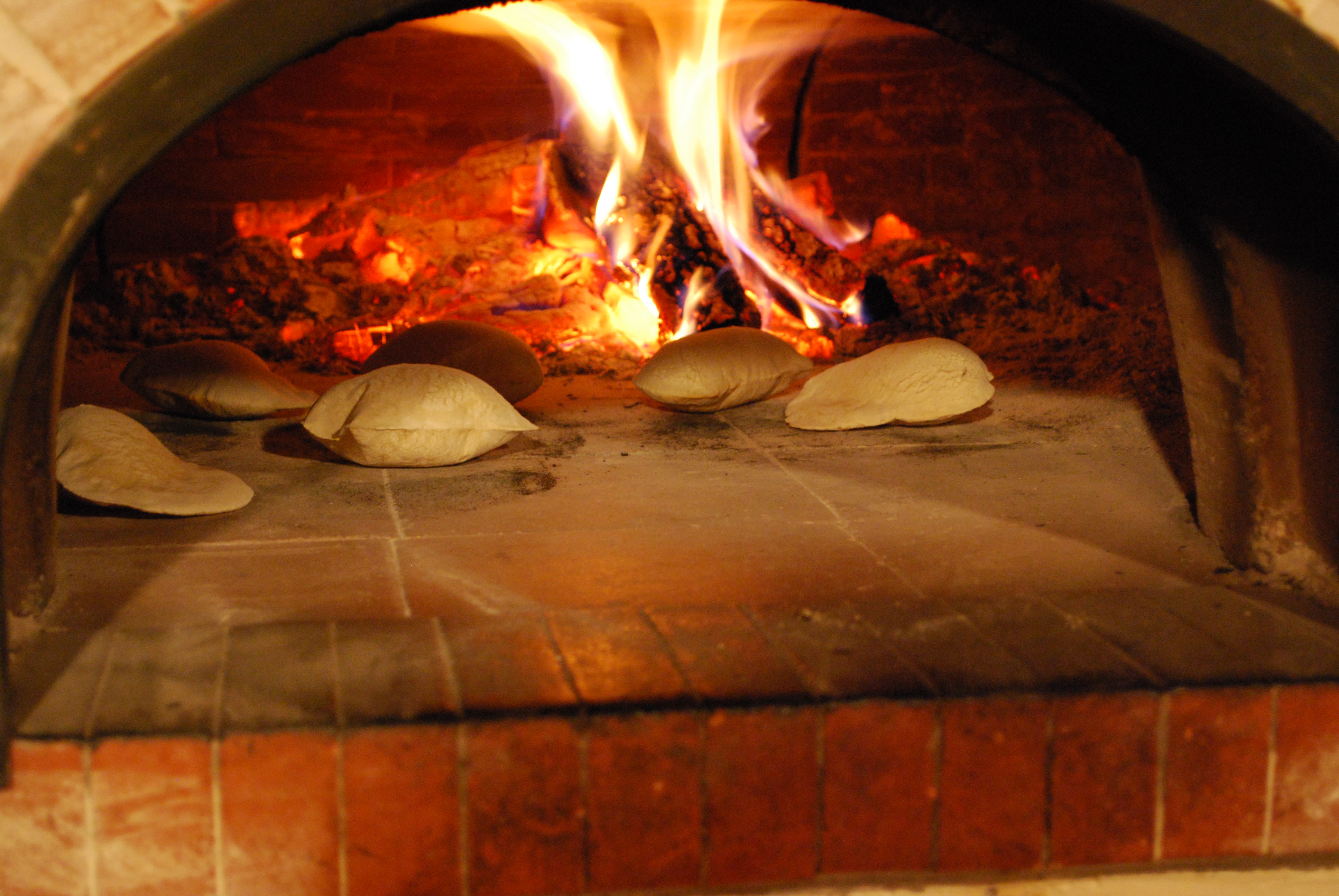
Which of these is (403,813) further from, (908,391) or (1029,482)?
(908,391)

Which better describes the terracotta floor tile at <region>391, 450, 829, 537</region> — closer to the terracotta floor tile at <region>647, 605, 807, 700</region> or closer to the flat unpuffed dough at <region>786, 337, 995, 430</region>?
the flat unpuffed dough at <region>786, 337, 995, 430</region>

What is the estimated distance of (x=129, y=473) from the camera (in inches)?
83.7

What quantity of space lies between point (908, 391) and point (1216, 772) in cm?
156

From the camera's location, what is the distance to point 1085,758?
1352 mm

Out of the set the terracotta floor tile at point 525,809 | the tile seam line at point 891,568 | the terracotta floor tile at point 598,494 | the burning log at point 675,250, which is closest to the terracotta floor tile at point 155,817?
the terracotta floor tile at point 525,809

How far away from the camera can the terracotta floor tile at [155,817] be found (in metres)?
1.24

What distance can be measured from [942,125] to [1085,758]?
4044 mm

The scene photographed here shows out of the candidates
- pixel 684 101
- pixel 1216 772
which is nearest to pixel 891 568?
pixel 1216 772

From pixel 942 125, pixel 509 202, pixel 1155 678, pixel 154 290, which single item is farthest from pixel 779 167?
pixel 1155 678

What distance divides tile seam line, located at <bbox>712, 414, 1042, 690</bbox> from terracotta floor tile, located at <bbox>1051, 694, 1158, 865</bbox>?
0.08 m

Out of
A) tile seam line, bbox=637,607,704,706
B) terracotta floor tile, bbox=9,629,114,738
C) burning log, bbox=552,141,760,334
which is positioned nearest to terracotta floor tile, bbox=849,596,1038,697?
tile seam line, bbox=637,607,704,706

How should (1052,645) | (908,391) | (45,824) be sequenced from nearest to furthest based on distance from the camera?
(45,824), (1052,645), (908,391)

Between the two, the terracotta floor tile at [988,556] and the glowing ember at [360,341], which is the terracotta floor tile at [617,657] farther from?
the glowing ember at [360,341]

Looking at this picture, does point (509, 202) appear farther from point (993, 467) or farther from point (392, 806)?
point (392, 806)
